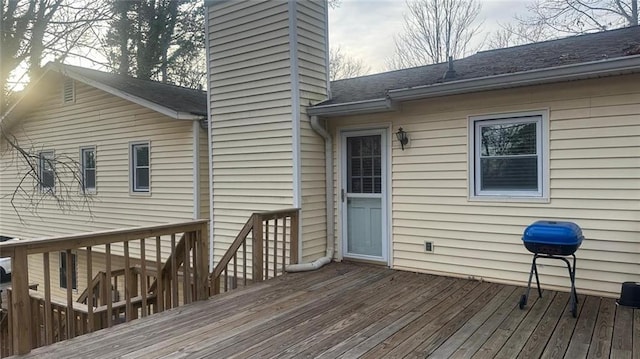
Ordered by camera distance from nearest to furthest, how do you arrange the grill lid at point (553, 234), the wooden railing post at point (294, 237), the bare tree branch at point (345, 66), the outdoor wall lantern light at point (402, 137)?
the grill lid at point (553, 234) < the outdoor wall lantern light at point (402, 137) < the wooden railing post at point (294, 237) < the bare tree branch at point (345, 66)

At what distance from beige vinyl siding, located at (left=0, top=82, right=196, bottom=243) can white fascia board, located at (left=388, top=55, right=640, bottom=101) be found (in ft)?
14.4

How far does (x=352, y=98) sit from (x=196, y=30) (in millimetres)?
11588

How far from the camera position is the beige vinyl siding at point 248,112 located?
588 cm

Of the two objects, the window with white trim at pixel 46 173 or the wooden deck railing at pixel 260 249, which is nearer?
the wooden deck railing at pixel 260 249

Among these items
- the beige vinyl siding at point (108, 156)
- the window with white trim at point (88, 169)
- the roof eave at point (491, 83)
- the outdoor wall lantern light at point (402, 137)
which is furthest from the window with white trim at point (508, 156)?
the window with white trim at point (88, 169)

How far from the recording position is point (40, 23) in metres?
8.22

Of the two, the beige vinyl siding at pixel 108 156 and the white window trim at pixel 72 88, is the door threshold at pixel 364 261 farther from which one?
the white window trim at pixel 72 88

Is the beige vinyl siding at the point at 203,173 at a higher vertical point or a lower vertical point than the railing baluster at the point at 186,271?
Result: higher

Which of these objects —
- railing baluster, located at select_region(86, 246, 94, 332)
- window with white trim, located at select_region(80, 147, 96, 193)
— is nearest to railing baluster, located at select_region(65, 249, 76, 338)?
railing baluster, located at select_region(86, 246, 94, 332)

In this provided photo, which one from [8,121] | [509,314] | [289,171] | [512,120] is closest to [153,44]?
[8,121]

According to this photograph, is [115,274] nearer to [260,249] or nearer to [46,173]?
[260,249]

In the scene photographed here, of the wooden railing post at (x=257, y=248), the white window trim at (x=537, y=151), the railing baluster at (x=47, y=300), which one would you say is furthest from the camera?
the wooden railing post at (x=257, y=248)

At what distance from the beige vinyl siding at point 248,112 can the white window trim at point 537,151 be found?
230 centimetres

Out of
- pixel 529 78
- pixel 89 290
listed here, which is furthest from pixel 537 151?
pixel 89 290
